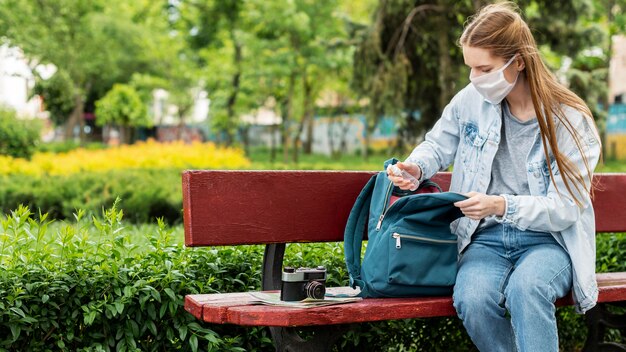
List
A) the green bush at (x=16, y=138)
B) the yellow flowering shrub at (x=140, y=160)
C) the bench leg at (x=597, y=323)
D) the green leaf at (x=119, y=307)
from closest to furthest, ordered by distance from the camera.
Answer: the green leaf at (x=119, y=307)
the bench leg at (x=597, y=323)
the yellow flowering shrub at (x=140, y=160)
the green bush at (x=16, y=138)

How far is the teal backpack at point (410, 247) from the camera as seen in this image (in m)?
2.99

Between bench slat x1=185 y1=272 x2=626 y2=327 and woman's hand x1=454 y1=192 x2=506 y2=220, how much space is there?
35cm

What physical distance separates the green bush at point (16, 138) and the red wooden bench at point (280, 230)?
513 inches

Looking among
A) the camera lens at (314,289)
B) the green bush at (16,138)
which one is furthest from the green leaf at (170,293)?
the green bush at (16,138)

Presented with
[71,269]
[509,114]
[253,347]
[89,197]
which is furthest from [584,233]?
[89,197]

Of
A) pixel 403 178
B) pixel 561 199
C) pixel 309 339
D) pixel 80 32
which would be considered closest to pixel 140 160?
pixel 403 178

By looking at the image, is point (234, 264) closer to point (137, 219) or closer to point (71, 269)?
point (71, 269)

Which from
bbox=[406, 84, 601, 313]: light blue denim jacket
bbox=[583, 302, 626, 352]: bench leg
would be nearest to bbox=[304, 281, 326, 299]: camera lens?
bbox=[406, 84, 601, 313]: light blue denim jacket

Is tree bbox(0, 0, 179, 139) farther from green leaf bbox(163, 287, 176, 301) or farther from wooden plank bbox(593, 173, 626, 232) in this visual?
green leaf bbox(163, 287, 176, 301)

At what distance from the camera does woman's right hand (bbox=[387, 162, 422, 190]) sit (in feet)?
10.2

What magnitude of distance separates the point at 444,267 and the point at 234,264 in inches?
36.3

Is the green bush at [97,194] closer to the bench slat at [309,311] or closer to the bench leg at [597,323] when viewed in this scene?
the bench leg at [597,323]

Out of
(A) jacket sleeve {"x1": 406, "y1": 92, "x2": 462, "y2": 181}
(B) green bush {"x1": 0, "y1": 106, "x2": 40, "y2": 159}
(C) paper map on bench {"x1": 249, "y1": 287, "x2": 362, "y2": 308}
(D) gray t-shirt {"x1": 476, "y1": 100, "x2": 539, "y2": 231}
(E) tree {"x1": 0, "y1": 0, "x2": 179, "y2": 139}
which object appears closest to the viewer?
(C) paper map on bench {"x1": 249, "y1": 287, "x2": 362, "y2": 308}

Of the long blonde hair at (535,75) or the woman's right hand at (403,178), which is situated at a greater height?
the long blonde hair at (535,75)
